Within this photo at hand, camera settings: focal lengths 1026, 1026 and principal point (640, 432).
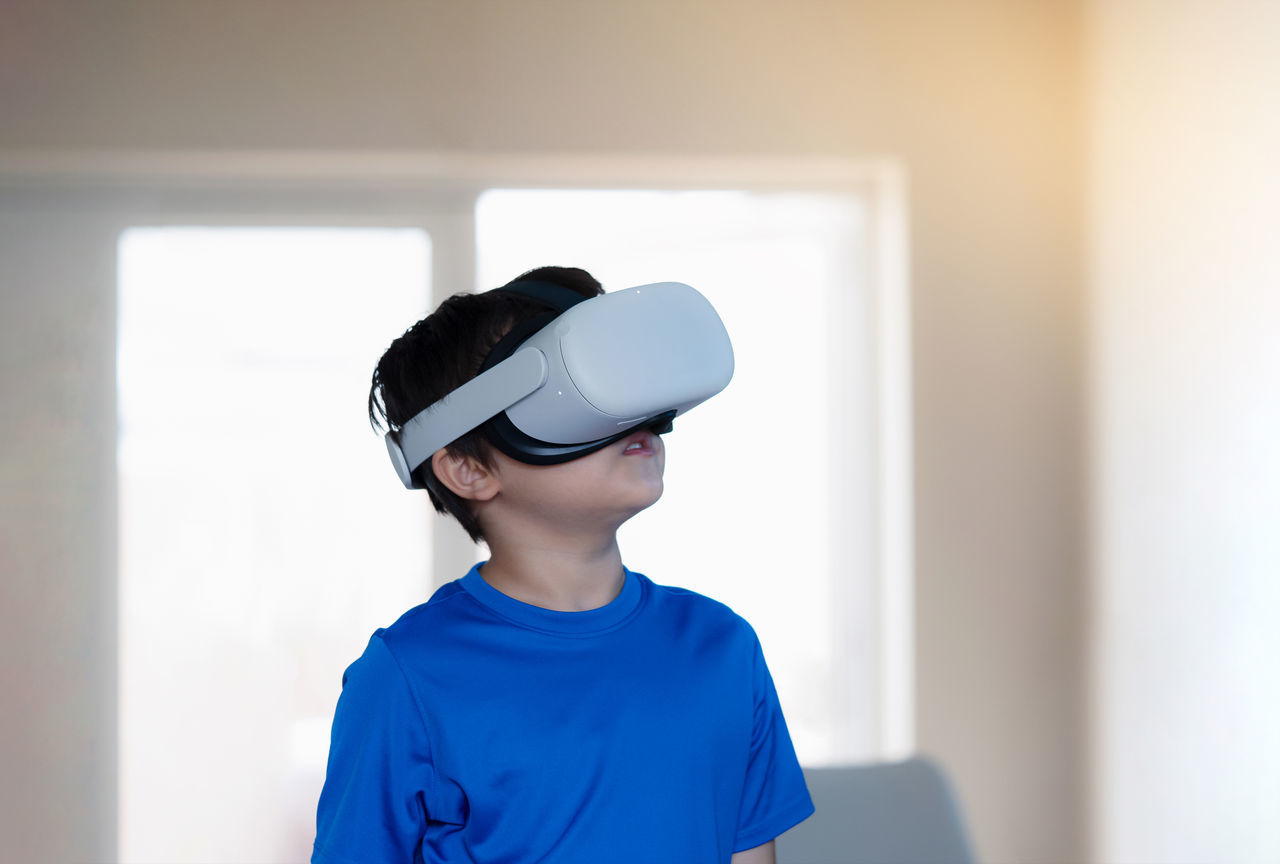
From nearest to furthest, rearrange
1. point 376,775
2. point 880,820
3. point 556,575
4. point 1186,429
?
→ point 376,775
point 556,575
point 880,820
point 1186,429

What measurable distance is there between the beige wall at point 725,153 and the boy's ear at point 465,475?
1.53 meters

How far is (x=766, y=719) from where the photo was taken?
0.94m

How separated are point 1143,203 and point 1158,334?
0.92 ft

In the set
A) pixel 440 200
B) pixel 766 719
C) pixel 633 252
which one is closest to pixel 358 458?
Result: pixel 440 200

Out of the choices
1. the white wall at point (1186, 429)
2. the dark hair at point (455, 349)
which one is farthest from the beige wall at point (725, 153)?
the dark hair at point (455, 349)

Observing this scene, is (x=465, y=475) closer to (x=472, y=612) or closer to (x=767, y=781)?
(x=472, y=612)

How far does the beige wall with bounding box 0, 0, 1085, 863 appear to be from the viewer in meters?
2.23

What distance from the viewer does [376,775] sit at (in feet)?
2.52

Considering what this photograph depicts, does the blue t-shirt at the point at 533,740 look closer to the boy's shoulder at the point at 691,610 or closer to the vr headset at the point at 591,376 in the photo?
the boy's shoulder at the point at 691,610

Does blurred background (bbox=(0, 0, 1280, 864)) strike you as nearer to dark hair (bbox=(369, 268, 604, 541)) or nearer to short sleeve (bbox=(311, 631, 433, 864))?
dark hair (bbox=(369, 268, 604, 541))

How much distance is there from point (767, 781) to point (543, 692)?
259 millimetres

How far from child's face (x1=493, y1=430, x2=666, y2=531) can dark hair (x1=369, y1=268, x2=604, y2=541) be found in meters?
0.04

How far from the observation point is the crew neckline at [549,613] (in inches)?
33.5

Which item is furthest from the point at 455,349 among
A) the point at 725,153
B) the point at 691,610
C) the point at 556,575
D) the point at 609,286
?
the point at 725,153
